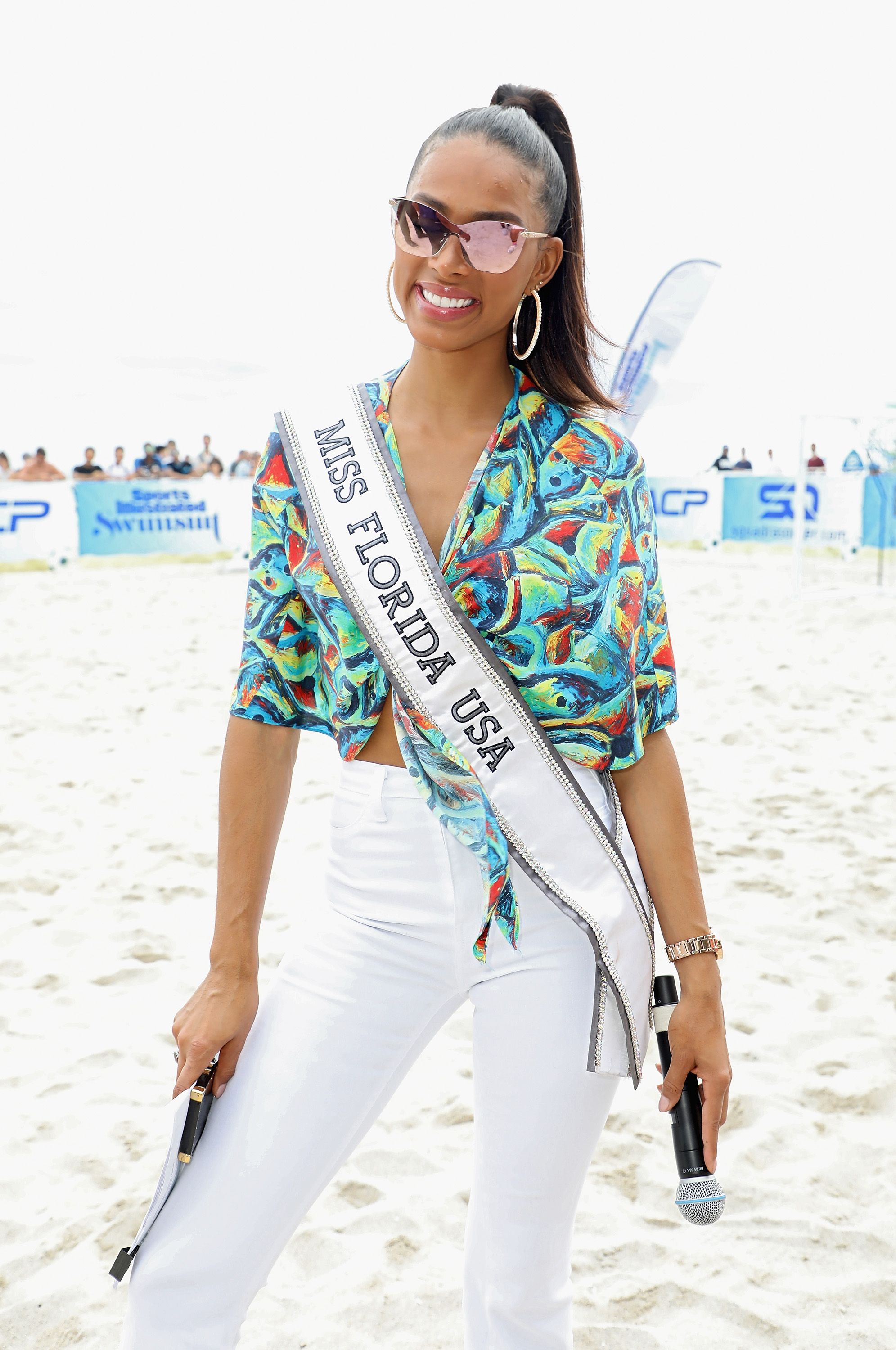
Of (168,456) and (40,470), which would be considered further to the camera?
(168,456)

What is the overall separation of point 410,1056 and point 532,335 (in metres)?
0.98

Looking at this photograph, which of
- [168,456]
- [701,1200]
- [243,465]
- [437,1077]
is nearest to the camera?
[701,1200]

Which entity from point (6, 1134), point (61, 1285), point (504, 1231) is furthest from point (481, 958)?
point (6, 1134)

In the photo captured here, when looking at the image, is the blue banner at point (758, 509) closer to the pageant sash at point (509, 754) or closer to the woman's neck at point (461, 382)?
the woman's neck at point (461, 382)

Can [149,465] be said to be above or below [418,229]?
A: below

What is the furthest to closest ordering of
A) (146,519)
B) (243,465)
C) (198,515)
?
1. (243,465)
2. (198,515)
3. (146,519)

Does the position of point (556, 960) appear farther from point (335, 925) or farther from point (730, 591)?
point (730, 591)

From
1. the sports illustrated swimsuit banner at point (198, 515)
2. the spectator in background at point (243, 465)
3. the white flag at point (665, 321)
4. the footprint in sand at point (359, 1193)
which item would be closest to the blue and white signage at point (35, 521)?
the sports illustrated swimsuit banner at point (198, 515)

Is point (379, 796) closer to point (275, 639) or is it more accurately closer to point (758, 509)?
point (275, 639)

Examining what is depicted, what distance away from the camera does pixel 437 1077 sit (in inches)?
125

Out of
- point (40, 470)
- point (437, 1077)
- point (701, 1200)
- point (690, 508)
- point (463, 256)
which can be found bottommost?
point (437, 1077)

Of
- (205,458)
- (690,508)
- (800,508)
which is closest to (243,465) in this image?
(205,458)

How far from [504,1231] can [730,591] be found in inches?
488

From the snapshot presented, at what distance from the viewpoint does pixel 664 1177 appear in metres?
2.72
